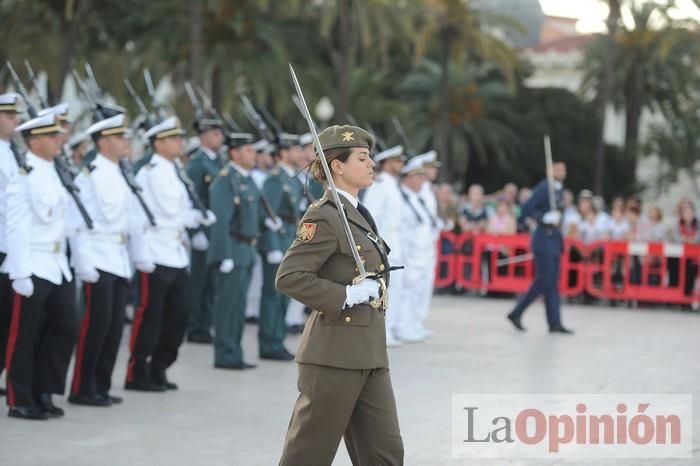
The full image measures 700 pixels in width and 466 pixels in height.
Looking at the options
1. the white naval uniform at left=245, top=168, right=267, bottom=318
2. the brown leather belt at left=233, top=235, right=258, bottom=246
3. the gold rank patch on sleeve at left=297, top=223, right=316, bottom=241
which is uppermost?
the gold rank patch on sleeve at left=297, top=223, right=316, bottom=241

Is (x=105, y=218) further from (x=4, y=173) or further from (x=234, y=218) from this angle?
(x=234, y=218)

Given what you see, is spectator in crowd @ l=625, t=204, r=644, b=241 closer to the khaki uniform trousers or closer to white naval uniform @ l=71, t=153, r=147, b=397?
white naval uniform @ l=71, t=153, r=147, b=397

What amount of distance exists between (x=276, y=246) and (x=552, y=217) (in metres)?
3.91

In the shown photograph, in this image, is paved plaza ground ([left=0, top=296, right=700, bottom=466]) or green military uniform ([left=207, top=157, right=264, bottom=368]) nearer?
paved plaza ground ([left=0, top=296, right=700, bottom=466])

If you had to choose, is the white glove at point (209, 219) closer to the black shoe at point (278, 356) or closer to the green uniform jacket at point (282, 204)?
the green uniform jacket at point (282, 204)

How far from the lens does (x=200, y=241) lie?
521 inches

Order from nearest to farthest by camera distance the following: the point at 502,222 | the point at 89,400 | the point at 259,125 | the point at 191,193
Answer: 1. the point at 89,400
2. the point at 191,193
3. the point at 259,125
4. the point at 502,222

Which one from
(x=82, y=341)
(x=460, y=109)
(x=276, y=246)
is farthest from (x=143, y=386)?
(x=460, y=109)

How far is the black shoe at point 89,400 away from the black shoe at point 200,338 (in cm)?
385

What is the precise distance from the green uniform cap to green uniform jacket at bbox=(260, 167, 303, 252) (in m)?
6.35

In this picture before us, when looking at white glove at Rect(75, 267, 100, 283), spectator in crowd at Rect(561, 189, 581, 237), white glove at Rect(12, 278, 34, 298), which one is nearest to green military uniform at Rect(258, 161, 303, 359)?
white glove at Rect(75, 267, 100, 283)

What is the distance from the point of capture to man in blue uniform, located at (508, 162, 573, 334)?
1464 centimetres

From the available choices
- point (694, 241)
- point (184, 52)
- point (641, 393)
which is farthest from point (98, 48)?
point (641, 393)

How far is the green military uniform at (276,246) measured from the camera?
38.4ft
